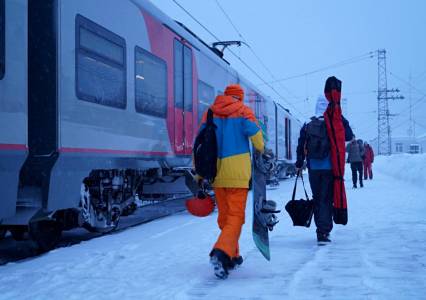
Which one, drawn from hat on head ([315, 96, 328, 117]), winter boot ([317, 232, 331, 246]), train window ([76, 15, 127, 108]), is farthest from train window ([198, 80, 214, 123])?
winter boot ([317, 232, 331, 246])

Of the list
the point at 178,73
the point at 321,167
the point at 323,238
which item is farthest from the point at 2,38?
the point at 178,73

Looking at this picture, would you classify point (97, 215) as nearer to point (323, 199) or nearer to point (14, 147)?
point (14, 147)

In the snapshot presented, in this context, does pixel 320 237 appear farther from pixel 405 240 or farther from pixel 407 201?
pixel 407 201

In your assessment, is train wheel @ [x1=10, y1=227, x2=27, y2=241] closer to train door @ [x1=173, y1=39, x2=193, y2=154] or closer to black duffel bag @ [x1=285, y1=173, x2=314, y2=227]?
black duffel bag @ [x1=285, y1=173, x2=314, y2=227]

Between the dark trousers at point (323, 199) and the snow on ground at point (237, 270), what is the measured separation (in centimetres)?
23

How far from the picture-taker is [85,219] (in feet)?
21.8

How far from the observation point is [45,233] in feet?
20.8

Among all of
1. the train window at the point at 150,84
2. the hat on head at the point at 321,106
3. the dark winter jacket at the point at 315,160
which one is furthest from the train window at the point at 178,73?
the dark winter jacket at the point at 315,160

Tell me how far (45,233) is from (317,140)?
3329mm

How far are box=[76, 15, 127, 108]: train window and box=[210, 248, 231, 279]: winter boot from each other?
2720mm

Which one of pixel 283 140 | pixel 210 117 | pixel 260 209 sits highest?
pixel 283 140

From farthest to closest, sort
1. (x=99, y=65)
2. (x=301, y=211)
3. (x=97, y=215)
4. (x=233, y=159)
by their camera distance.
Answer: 1. (x=97, y=215)
2. (x=99, y=65)
3. (x=301, y=211)
4. (x=233, y=159)

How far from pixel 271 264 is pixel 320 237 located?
124 cm

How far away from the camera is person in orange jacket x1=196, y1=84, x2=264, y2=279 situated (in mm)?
4531
